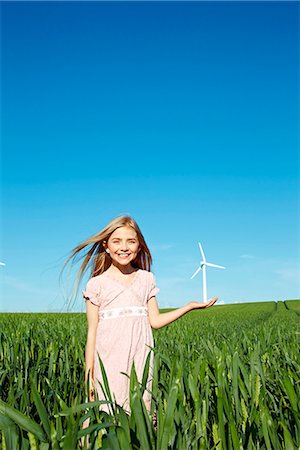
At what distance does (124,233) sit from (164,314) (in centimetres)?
66

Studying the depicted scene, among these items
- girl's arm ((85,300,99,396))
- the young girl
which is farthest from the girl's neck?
girl's arm ((85,300,99,396))

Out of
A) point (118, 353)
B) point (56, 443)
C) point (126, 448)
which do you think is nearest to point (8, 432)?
point (56, 443)

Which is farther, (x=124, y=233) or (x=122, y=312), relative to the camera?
(x=124, y=233)

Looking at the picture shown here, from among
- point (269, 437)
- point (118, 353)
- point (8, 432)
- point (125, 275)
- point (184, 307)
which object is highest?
point (125, 275)

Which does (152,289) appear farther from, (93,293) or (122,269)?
(93,293)

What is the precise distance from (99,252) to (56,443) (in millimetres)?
2699

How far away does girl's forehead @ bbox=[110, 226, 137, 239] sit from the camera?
13.2 ft

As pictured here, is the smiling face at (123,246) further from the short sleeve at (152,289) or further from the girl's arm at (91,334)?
the girl's arm at (91,334)

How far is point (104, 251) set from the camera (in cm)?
415

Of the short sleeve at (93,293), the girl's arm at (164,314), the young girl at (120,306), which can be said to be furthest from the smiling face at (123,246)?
the girl's arm at (164,314)

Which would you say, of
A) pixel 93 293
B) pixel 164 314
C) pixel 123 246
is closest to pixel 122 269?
pixel 123 246

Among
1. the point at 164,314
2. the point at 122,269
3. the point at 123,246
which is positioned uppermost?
the point at 123,246

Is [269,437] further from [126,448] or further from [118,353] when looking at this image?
[118,353]

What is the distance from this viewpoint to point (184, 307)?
3662 millimetres
